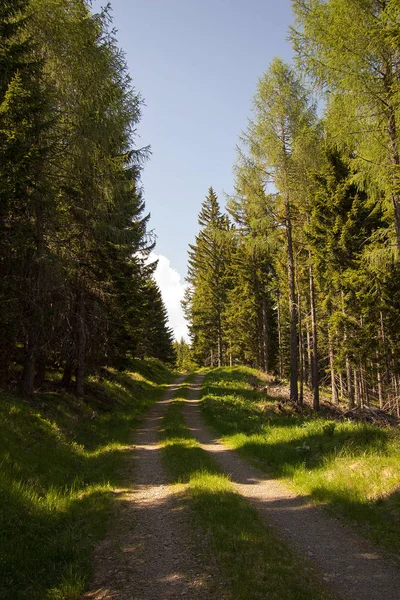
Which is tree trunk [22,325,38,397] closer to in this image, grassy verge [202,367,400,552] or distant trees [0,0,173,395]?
distant trees [0,0,173,395]

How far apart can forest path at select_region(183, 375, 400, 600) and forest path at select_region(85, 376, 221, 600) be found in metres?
1.51

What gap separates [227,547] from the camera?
4957mm

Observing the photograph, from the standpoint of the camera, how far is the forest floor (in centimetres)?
414

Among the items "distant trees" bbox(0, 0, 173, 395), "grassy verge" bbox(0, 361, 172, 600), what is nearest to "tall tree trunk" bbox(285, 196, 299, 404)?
"distant trees" bbox(0, 0, 173, 395)

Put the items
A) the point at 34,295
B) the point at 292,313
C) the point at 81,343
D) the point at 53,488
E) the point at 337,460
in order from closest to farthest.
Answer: the point at 53,488 → the point at 337,460 → the point at 34,295 → the point at 81,343 → the point at 292,313

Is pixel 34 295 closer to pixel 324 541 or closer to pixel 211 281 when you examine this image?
pixel 324 541

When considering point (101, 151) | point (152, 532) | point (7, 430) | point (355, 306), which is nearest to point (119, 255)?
point (101, 151)

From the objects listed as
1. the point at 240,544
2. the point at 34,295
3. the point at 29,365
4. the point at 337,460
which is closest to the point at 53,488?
the point at 240,544

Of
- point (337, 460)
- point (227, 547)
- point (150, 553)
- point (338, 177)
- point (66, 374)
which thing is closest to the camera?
point (227, 547)

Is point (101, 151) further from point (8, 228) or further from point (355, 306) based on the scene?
point (355, 306)

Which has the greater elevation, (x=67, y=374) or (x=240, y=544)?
(x=67, y=374)

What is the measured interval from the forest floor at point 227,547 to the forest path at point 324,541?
1 centimetres

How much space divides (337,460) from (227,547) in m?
4.27

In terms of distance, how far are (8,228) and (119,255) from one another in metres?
8.24
